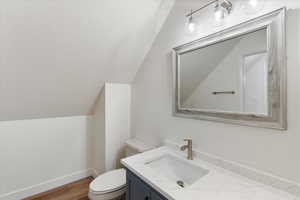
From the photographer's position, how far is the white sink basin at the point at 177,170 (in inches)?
46.7

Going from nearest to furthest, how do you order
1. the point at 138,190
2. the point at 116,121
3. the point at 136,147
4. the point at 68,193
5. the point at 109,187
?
the point at 138,190 → the point at 109,187 → the point at 136,147 → the point at 68,193 → the point at 116,121

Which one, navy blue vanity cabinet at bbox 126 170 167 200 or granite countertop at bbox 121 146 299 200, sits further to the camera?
navy blue vanity cabinet at bbox 126 170 167 200

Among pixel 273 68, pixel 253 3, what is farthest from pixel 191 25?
pixel 273 68

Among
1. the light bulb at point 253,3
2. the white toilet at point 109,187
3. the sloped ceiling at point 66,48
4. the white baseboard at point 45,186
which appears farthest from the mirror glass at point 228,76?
the white baseboard at point 45,186

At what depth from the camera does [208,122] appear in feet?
4.10

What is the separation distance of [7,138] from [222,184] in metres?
2.34

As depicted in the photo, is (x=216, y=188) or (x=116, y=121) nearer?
(x=216, y=188)

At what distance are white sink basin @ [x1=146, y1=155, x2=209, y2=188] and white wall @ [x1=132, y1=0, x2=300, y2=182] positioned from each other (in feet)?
0.62

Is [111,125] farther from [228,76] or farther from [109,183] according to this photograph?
[228,76]

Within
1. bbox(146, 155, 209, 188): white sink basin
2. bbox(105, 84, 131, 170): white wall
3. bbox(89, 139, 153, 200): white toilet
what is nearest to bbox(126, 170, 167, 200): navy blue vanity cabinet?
bbox(146, 155, 209, 188): white sink basin

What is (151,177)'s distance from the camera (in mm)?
998

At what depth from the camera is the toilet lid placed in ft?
4.67

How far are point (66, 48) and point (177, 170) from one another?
157 cm

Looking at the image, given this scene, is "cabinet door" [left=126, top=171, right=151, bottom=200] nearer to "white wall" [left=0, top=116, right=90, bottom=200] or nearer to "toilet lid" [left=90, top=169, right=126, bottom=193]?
"toilet lid" [left=90, top=169, right=126, bottom=193]
